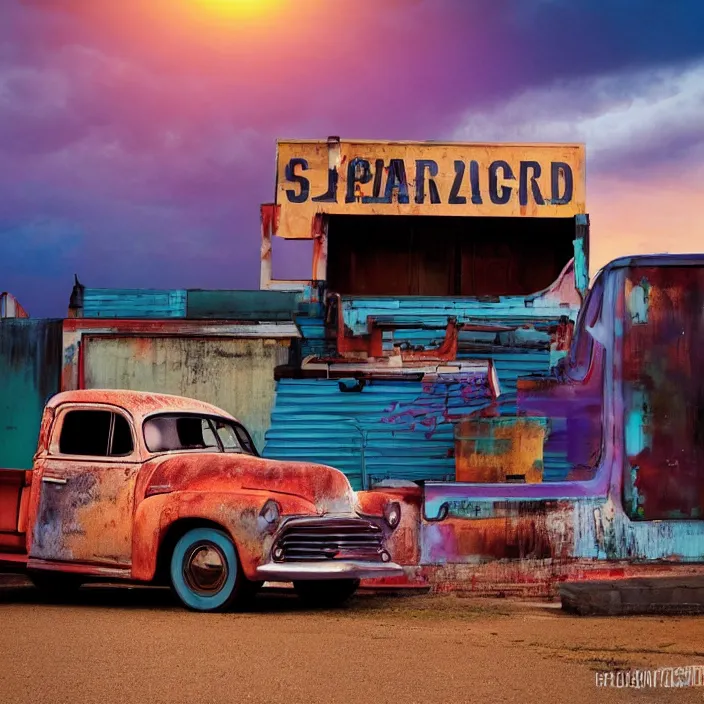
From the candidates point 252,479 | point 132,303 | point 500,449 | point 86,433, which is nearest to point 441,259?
point 132,303

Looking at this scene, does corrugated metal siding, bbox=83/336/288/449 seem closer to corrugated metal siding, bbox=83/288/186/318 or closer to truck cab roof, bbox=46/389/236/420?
corrugated metal siding, bbox=83/288/186/318

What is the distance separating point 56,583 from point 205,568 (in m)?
2.24

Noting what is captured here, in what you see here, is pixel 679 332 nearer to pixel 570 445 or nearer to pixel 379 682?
pixel 570 445

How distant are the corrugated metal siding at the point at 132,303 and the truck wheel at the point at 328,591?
8055mm

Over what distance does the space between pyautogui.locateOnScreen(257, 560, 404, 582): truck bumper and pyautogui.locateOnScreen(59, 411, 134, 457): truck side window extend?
1.75 meters

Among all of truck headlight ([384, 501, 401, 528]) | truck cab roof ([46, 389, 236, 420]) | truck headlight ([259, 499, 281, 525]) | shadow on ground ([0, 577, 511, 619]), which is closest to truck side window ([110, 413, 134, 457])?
truck cab roof ([46, 389, 236, 420])

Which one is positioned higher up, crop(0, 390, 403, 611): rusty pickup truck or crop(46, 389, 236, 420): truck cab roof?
crop(46, 389, 236, 420): truck cab roof

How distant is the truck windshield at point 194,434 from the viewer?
374 inches

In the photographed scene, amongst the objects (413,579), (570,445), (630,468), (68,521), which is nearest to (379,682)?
(68,521)

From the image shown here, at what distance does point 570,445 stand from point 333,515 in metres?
5.74

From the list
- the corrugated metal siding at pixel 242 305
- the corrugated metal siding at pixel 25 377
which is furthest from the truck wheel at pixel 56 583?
the corrugated metal siding at pixel 242 305

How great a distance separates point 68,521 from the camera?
9.33m

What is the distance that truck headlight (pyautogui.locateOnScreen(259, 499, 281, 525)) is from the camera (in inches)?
332

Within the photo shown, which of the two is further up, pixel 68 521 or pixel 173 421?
pixel 173 421
